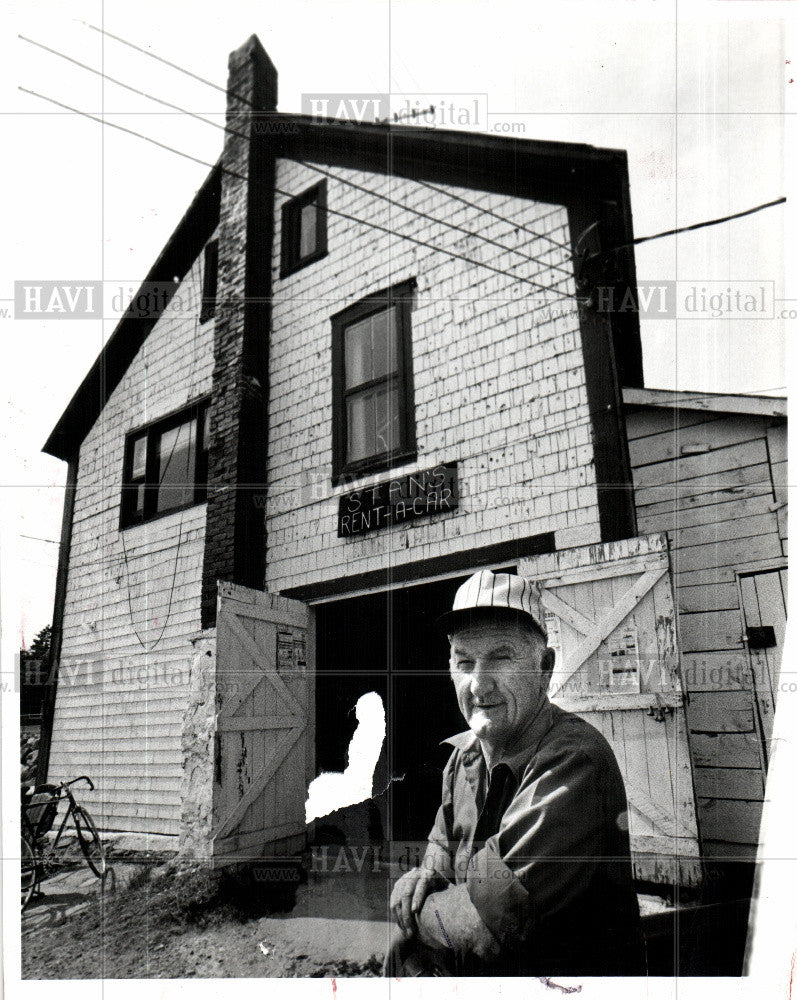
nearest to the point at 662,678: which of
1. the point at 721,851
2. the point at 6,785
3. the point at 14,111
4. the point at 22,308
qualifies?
the point at 721,851

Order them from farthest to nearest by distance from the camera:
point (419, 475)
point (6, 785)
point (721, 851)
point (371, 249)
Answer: point (371, 249) < point (419, 475) < point (6, 785) < point (721, 851)

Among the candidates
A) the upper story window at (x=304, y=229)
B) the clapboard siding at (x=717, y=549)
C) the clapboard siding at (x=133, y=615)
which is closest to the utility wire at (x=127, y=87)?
the upper story window at (x=304, y=229)

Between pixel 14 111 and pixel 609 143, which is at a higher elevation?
pixel 14 111

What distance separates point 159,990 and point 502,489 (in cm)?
332

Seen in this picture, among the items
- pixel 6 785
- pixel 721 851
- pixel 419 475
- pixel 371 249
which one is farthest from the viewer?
pixel 371 249

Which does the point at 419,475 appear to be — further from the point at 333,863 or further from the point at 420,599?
the point at 333,863

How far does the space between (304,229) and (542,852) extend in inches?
161

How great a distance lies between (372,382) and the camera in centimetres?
470

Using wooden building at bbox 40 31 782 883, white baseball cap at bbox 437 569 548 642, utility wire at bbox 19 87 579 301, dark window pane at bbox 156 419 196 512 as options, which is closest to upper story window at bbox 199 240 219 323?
wooden building at bbox 40 31 782 883

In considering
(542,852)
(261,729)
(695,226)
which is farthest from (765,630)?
(261,729)

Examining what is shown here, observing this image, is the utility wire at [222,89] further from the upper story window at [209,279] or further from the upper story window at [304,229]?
the upper story window at [209,279]

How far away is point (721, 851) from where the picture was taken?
382cm

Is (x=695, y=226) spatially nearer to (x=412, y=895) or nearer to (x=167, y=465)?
(x=167, y=465)

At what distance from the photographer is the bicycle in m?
4.12
